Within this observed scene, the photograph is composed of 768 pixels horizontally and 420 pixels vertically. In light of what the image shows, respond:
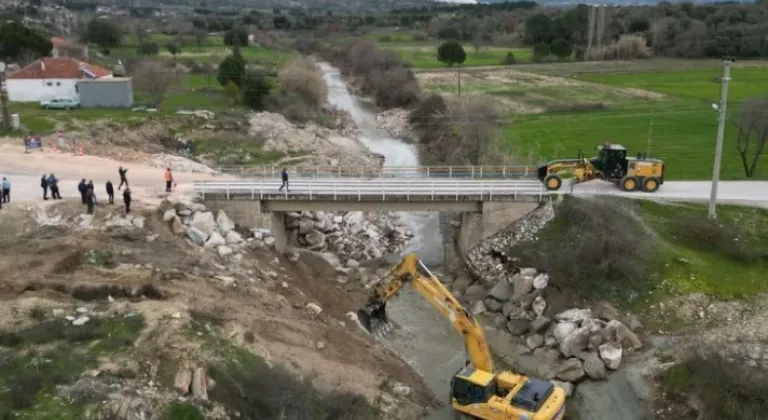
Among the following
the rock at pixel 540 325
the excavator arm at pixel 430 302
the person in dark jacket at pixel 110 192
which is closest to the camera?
the excavator arm at pixel 430 302

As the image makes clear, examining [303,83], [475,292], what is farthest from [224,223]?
[303,83]

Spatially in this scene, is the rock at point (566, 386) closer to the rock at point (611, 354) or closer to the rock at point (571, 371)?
the rock at point (571, 371)

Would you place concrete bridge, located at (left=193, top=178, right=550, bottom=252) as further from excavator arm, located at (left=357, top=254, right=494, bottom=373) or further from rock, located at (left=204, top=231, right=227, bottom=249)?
excavator arm, located at (left=357, top=254, right=494, bottom=373)

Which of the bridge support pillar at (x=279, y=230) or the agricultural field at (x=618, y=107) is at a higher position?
the agricultural field at (x=618, y=107)

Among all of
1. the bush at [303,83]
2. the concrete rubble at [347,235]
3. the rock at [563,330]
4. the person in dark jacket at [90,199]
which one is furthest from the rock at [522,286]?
the bush at [303,83]

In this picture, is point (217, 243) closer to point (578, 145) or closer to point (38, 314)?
point (38, 314)

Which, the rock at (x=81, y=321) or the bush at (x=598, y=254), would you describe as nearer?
the rock at (x=81, y=321)

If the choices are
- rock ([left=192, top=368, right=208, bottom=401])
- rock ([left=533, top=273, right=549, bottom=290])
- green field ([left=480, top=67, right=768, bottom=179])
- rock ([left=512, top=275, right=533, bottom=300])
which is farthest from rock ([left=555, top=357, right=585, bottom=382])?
green field ([left=480, top=67, right=768, bottom=179])

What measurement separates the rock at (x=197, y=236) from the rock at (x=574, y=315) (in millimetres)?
15704

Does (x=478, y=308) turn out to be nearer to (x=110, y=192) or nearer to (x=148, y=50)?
(x=110, y=192)

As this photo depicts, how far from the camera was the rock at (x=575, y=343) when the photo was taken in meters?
27.4

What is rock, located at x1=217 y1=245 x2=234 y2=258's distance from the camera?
1208 inches

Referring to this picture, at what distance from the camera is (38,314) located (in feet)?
72.4

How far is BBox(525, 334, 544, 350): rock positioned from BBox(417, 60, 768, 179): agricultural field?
720 inches
